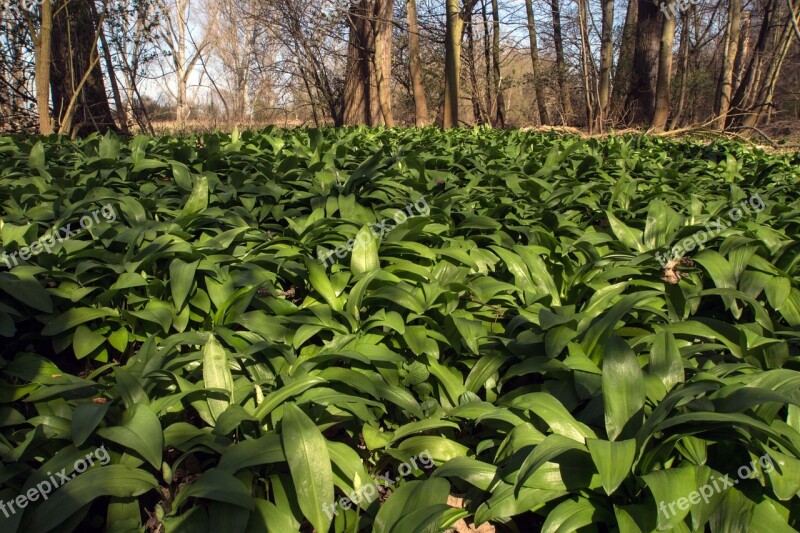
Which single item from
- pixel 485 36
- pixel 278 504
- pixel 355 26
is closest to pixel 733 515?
pixel 278 504

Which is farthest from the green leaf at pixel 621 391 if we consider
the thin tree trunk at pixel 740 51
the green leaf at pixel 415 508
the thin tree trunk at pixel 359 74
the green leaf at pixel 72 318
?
the thin tree trunk at pixel 740 51

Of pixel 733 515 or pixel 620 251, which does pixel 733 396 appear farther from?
pixel 620 251

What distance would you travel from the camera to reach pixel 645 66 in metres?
12.9

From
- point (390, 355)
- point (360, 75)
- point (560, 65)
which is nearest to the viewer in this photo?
point (390, 355)

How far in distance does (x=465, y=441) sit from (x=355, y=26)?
11.4 m

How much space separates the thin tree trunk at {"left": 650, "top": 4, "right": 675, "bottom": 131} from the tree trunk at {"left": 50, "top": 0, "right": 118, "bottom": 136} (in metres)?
10.0

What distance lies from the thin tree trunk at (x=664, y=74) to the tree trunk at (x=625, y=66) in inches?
57.7

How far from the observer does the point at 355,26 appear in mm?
11789
